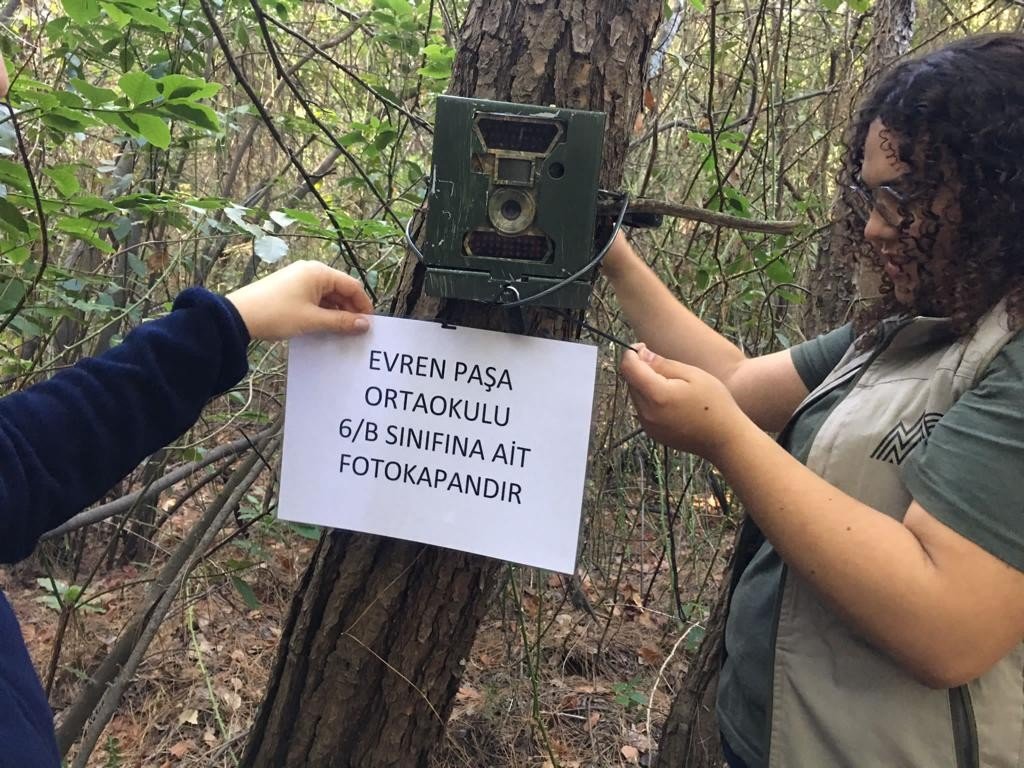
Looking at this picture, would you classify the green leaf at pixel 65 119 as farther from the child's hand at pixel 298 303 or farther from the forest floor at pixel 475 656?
the forest floor at pixel 475 656

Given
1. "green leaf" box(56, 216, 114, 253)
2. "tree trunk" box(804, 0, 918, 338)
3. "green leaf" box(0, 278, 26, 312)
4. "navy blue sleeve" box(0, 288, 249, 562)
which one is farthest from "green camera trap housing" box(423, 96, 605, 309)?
"tree trunk" box(804, 0, 918, 338)

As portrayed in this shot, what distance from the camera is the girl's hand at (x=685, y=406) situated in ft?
2.87

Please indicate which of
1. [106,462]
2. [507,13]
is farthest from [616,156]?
[106,462]

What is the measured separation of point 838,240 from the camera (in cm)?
203

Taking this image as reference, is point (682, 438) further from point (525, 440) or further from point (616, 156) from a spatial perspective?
point (616, 156)

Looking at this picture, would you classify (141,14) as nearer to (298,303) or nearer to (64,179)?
(64,179)

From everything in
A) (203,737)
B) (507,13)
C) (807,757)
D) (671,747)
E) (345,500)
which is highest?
(507,13)

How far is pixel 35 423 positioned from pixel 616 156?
0.87 meters

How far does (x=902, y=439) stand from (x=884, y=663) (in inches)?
11.0

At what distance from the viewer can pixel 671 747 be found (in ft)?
6.23

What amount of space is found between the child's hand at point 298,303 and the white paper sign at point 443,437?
0.03 meters

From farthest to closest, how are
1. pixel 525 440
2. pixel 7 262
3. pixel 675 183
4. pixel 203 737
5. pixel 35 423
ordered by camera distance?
pixel 675 183 → pixel 203 737 → pixel 7 262 → pixel 525 440 → pixel 35 423

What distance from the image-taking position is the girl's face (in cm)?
92

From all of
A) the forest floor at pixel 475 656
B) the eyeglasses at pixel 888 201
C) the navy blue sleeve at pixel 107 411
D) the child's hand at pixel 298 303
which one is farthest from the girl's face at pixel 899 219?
the forest floor at pixel 475 656
